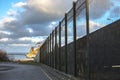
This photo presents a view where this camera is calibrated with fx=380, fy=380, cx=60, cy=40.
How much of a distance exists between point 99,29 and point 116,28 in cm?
241

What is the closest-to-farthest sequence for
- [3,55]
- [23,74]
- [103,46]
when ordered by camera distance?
1. [103,46]
2. [23,74]
3. [3,55]

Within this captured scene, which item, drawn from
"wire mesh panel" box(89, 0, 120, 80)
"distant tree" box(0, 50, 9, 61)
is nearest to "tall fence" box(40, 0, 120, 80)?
"wire mesh panel" box(89, 0, 120, 80)

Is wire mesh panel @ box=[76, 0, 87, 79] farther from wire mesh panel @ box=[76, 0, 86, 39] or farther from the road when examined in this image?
the road

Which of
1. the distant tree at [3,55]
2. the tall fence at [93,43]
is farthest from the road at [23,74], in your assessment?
the distant tree at [3,55]

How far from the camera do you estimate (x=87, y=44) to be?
16109mm

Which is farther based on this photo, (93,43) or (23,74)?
(23,74)

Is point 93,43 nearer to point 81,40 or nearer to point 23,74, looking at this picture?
point 81,40

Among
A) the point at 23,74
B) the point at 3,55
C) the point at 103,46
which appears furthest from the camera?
the point at 3,55

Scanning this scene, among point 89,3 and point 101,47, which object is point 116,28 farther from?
point 89,3

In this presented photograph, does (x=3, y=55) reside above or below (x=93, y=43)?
above

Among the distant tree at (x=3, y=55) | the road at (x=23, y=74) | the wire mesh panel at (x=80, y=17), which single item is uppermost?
the distant tree at (x=3, y=55)

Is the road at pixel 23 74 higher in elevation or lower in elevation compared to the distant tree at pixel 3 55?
lower

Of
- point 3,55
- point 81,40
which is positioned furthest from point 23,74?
point 3,55

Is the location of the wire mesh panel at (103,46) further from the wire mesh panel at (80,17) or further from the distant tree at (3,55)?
the distant tree at (3,55)
